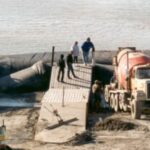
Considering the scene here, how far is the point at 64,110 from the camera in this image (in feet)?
85.4

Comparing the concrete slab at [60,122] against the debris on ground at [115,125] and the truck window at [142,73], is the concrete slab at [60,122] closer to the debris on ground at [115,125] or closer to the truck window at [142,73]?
the debris on ground at [115,125]

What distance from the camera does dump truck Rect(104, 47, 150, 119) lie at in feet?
85.4

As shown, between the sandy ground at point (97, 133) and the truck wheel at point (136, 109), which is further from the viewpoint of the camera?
the truck wheel at point (136, 109)

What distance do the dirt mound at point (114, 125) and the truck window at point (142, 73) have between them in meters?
2.87

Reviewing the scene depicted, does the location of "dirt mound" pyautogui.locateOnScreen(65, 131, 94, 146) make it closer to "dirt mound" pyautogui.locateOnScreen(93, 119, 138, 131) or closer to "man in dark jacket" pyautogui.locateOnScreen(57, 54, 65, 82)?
"dirt mound" pyautogui.locateOnScreen(93, 119, 138, 131)

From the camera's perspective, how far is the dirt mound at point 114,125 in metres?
24.5

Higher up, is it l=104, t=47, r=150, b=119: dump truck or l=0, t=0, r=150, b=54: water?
l=0, t=0, r=150, b=54: water

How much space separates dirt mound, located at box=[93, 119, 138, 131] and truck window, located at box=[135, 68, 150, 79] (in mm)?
2868


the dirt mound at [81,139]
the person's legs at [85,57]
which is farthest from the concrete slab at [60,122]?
the person's legs at [85,57]

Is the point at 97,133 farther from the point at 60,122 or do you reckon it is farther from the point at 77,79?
the point at 77,79

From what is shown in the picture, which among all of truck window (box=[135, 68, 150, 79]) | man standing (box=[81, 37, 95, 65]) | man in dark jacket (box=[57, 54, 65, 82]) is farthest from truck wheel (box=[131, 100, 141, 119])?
man standing (box=[81, 37, 95, 65])

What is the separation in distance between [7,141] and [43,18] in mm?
41115

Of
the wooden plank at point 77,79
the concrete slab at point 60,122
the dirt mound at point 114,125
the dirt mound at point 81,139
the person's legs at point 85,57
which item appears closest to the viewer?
the dirt mound at point 81,139

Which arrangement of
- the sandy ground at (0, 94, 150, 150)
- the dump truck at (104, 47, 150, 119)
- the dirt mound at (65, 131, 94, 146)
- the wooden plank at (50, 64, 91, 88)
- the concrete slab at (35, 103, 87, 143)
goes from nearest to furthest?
1. the sandy ground at (0, 94, 150, 150)
2. the dirt mound at (65, 131, 94, 146)
3. the concrete slab at (35, 103, 87, 143)
4. the dump truck at (104, 47, 150, 119)
5. the wooden plank at (50, 64, 91, 88)
